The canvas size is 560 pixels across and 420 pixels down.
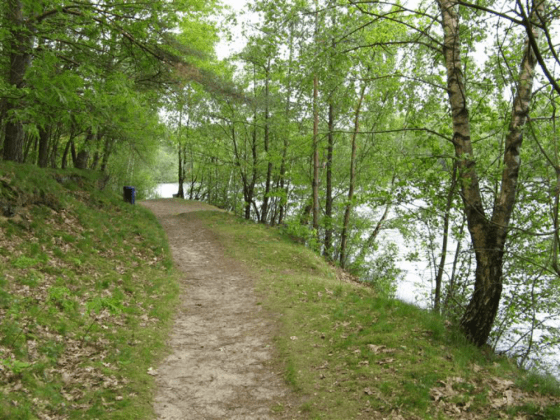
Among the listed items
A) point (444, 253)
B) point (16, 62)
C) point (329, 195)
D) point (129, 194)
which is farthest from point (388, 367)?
point (129, 194)

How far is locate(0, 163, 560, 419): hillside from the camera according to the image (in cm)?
444

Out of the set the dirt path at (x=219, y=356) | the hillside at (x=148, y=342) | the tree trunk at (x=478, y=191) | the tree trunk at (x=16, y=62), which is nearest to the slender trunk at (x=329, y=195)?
the dirt path at (x=219, y=356)

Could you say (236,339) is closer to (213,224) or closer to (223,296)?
(223,296)

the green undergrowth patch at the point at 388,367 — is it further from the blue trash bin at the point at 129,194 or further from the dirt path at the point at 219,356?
the blue trash bin at the point at 129,194

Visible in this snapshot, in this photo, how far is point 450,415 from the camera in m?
4.27

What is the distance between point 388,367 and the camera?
17.6 feet

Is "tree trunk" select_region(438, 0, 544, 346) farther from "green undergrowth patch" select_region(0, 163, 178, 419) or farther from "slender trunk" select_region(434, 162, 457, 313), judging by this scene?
"green undergrowth patch" select_region(0, 163, 178, 419)

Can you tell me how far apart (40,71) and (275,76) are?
35.7 feet

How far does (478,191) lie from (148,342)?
596 cm

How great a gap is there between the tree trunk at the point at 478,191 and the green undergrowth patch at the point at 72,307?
4.90 metres

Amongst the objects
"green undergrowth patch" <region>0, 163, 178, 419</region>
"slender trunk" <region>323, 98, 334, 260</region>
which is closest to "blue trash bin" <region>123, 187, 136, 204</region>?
"green undergrowth patch" <region>0, 163, 178, 419</region>

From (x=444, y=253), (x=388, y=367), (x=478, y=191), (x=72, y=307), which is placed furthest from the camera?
(x=444, y=253)

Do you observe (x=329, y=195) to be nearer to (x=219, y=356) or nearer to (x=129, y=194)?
(x=129, y=194)

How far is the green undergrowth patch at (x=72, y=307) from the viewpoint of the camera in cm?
441
